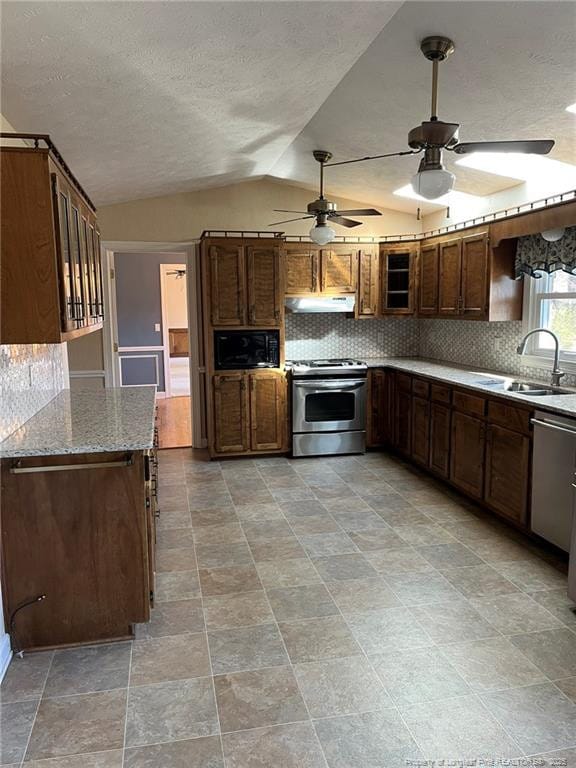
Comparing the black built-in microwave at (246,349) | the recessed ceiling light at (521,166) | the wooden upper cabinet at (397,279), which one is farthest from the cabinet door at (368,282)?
the recessed ceiling light at (521,166)

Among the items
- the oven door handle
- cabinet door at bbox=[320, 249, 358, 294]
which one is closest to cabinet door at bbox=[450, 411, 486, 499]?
the oven door handle

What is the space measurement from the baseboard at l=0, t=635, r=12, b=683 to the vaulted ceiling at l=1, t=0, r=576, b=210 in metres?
2.34

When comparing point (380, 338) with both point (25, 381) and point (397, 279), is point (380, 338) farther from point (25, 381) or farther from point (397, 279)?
point (25, 381)

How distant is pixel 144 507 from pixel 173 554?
1.04 meters

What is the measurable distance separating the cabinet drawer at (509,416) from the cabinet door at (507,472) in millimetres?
39

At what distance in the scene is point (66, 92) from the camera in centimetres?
254

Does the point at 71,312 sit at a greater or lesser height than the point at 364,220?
lesser

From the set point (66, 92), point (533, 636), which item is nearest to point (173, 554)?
point (533, 636)

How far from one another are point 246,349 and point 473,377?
6.84ft

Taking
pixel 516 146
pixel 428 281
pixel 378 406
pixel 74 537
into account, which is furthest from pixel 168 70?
pixel 378 406

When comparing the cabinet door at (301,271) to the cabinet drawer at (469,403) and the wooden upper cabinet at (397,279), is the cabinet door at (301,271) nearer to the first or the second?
the wooden upper cabinet at (397,279)

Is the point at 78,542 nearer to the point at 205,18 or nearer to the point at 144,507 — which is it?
the point at 144,507

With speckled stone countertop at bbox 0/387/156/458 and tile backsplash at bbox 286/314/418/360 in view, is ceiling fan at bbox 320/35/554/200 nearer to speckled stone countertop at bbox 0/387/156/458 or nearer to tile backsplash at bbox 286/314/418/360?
speckled stone countertop at bbox 0/387/156/458

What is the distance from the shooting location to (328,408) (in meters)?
5.46
